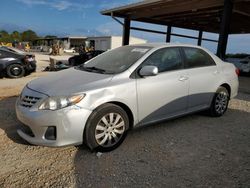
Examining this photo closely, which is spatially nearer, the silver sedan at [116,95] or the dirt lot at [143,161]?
the dirt lot at [143,161]

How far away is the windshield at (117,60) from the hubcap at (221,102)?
2.02 meters

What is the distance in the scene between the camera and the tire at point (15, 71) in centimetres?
994

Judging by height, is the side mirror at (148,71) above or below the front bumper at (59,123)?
above

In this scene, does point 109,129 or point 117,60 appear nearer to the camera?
point 109,129

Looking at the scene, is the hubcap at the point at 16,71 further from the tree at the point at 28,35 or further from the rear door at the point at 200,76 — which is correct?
the tree at the point at 28,35

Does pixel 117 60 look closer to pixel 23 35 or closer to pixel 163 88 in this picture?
pixel 163 88

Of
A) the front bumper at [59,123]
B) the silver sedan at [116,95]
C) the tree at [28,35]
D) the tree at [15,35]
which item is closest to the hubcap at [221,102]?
the silver sedan at [116,95]

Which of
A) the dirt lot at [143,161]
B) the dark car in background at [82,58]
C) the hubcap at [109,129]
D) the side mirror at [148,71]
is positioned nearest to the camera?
the dirt lot at [143,161]

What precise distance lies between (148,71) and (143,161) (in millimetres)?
1282

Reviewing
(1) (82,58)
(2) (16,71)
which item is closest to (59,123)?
(2) (16,71)

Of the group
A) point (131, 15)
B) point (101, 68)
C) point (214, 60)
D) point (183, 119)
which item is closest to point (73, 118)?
point (101, 68)

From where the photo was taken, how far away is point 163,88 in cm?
385

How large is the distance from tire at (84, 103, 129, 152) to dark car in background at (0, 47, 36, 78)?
322 inches

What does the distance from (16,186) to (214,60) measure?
4.17 m
